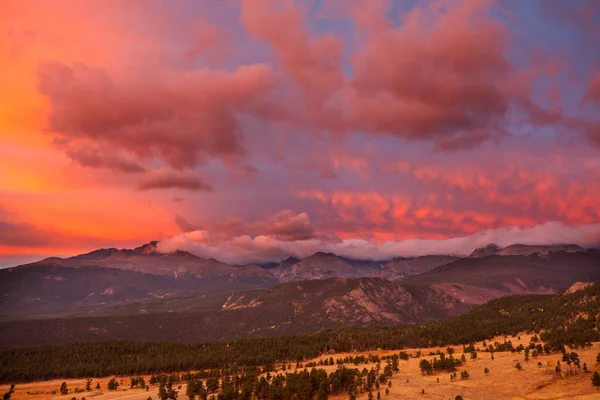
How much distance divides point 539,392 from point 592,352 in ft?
187

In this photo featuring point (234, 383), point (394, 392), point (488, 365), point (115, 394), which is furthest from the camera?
point (115, 394)

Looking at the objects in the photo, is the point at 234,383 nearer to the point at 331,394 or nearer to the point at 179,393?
the point at 179,393

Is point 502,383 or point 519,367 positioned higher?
point 519,367

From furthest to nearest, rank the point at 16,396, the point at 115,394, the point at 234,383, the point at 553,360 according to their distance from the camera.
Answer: the point at 16,396 → the point at 115,394 → the point at 234,383 → the point at 553,360

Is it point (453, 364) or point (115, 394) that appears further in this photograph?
point (115, 394)

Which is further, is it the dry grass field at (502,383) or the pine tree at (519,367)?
the pine tree at (519,367)

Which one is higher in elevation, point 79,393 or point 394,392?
point 394,392

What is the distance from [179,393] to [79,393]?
68.9 metres

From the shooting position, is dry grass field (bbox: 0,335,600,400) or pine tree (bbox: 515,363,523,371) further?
pine tree (bbox: 515,363,523,371)

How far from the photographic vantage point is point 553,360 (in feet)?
433

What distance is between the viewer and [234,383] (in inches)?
6083

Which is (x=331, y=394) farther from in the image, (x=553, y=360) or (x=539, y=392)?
(x=553, y=360)

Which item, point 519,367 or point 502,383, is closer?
point 502,383

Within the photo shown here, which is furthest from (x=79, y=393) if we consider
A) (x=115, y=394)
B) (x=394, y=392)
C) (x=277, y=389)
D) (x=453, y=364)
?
(x=453, y=364)
